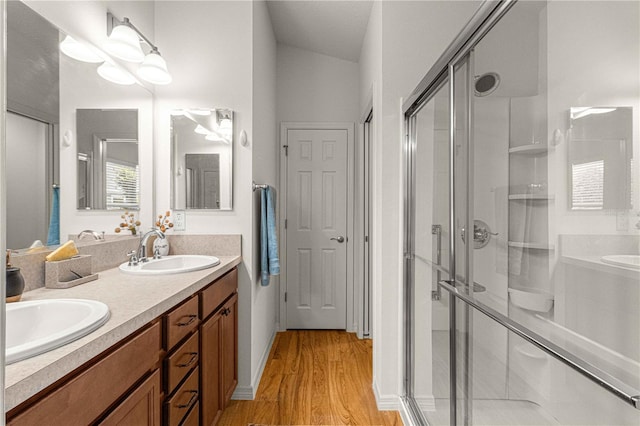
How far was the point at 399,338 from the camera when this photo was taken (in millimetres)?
2152

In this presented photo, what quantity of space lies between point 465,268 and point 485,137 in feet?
1.58

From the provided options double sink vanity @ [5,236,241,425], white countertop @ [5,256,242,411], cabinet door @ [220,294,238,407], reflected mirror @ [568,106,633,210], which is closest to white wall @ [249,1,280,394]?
cabinet door @ [220,294,238,407]

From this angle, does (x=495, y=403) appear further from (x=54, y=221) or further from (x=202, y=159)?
(x=202, y=159)

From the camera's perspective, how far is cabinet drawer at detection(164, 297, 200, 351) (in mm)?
1284

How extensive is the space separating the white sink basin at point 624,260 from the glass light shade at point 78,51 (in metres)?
2.08

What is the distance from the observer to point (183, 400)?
1.40m

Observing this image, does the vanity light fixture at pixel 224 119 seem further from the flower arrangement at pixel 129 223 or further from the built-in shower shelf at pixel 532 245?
the built-in shower shelf at pixel 532 245

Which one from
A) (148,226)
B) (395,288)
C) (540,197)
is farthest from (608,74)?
(148,226)

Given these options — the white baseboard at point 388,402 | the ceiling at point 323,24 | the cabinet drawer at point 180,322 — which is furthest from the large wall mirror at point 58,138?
the white baseboard at point 388,402

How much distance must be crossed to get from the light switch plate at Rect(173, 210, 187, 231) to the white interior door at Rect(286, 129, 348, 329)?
1.27 meters

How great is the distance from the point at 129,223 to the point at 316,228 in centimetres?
174

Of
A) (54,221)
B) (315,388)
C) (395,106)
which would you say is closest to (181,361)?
(54,221)

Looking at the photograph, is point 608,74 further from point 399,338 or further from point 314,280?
point 314,280

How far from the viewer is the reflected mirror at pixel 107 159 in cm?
173
